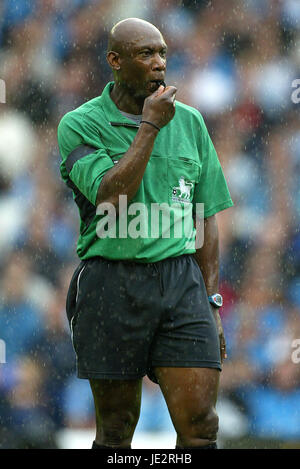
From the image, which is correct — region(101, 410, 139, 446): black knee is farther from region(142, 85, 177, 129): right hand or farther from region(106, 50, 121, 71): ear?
region(106, 50, 121, 71): ear

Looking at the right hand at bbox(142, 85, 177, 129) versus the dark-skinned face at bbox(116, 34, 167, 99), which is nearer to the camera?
the right hand at bbox(142, 85, 177, 129)

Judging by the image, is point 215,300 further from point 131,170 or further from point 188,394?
point 131,170

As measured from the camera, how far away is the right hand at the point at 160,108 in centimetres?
399

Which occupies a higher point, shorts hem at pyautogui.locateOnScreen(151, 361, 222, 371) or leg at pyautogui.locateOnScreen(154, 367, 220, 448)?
shorts hem at pyautogui.locateOnScreen(151, 361, 222, 371)

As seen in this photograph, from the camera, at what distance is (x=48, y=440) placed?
19.5 feet

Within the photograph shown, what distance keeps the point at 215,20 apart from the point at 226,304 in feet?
5.16

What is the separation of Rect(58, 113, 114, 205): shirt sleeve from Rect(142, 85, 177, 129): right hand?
23cm

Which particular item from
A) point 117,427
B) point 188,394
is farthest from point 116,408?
point 188,394

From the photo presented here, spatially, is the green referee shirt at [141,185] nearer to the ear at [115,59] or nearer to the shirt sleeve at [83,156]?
the shirt sleeve at [83,156]

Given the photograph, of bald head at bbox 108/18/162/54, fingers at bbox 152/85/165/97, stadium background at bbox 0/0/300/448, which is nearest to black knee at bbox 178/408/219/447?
fingers at bbox 152/85/165/97

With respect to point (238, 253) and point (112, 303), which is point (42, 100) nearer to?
point (238, 253)

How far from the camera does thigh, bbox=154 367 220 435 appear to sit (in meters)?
3.99

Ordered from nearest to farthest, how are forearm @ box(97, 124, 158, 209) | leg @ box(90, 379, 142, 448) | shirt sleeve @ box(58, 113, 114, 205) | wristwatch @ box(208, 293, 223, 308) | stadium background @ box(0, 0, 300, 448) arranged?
forearm @ box(97, 124, 158, 209)
shirt sleeve @ box(58, 113, 114, 205)
leg @ box(90, 379, 142, 448)
wristwatch @ box(208, 293, 223, 308)
stadium background @ box(0, 0, 300, 448)

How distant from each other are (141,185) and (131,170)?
0.62ft
